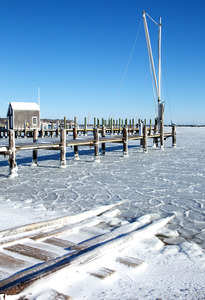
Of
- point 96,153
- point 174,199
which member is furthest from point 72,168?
point 174,199

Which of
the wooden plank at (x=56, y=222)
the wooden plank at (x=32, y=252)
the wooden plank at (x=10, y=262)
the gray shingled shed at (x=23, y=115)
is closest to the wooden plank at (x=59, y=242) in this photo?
the wooden plank at (x=32, y=252)

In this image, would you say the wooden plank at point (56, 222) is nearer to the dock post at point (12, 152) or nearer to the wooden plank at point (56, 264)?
the wooden plank at point (56, 264)

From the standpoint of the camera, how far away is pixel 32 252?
332 centimetres

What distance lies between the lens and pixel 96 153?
43.7ft

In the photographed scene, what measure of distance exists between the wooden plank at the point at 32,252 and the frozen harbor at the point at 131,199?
610 millimetres

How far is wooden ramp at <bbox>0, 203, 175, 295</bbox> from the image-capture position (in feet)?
9.17

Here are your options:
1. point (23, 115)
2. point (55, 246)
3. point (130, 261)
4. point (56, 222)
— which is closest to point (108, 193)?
point (56, 222)

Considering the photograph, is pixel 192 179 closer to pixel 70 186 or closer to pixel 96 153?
pixel 70 186

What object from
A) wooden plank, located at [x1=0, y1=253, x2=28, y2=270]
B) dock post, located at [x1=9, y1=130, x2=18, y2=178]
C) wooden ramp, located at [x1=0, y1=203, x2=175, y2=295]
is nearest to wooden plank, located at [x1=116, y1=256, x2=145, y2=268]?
wooden ramp, located at [x1=0, y1=203, x2=175, y2=295]

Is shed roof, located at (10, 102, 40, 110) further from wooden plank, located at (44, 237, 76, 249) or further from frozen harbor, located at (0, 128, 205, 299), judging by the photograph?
wooden plank, located at (44, 237, 76, 249)

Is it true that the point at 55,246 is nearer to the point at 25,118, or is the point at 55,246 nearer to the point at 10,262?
the point at 10,262

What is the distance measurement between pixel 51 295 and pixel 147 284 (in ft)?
3.08

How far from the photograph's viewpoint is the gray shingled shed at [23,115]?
1379 inches

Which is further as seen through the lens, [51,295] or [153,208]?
[153,208]
